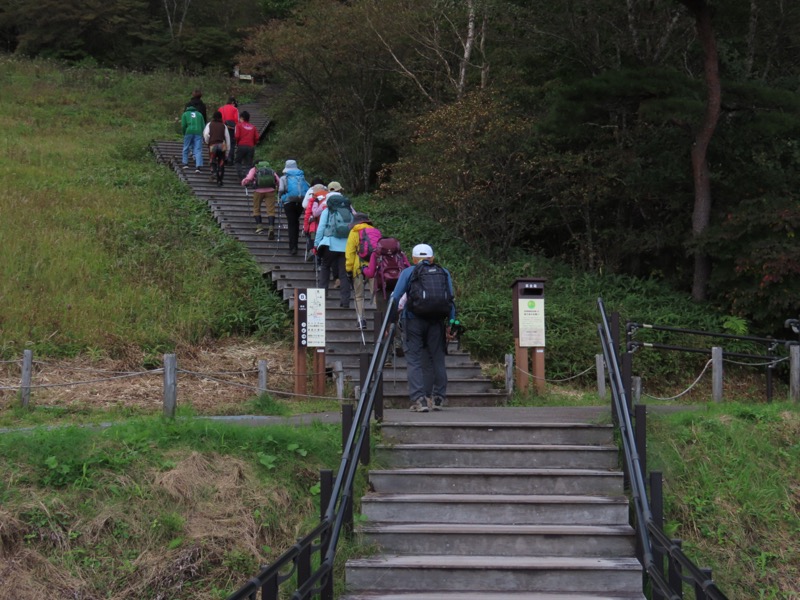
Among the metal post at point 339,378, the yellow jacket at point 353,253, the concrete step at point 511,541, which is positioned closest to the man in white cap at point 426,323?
the metal post at point 339,378

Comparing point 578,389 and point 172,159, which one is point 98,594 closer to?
point 578,389

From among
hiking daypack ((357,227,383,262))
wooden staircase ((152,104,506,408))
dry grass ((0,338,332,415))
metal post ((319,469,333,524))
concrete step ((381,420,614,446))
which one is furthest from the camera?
hiking daypack ((357,227,383,262))

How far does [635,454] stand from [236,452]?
12.1 feet

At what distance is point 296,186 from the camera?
695 inches

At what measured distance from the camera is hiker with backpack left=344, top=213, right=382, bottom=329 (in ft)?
43.8

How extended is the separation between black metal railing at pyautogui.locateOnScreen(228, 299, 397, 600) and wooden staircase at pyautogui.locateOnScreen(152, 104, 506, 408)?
3361mm

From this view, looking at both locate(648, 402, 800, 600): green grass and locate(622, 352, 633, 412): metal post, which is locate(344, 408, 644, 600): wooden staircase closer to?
locate(622, 352, 633, 412): metal post

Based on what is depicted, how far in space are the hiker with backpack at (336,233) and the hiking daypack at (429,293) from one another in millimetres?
4932

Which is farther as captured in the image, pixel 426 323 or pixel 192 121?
pixel 192 121

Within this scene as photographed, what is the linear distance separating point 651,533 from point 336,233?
371 inches

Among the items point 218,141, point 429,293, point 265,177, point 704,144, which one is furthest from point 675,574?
point 218,141

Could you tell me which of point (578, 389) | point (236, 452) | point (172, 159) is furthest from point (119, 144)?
point (236, 452)

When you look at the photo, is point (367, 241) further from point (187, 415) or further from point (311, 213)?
point (187, 415)

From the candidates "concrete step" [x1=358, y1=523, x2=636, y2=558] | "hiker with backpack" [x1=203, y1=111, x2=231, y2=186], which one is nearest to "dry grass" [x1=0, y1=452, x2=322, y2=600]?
"concrete step" [x1=358, y1=523, x2=636, y2=558]
